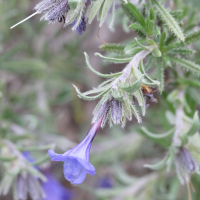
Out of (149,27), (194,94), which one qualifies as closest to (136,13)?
(149,27)

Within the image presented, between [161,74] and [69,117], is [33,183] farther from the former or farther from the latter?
[69,117]

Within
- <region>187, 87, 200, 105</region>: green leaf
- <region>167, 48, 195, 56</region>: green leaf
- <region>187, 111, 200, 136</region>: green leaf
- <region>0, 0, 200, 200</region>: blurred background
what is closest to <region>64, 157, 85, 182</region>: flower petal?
<region>187, 111, 200, 136</region>: green leaf

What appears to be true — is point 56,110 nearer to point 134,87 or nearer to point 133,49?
point 133,49

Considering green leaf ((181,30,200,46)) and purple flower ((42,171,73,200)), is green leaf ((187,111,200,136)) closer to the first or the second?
green leaf ((181,30,200,46))

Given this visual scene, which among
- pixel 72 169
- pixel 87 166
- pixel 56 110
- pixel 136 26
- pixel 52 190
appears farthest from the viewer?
pixel 56 110

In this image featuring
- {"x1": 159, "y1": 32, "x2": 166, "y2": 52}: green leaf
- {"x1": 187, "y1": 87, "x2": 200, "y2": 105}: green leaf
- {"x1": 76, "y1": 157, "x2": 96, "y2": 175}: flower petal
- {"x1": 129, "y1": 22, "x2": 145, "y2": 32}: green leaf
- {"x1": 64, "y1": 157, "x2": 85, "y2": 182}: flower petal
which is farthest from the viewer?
{"x1": 187, "y1": 87, "x2": 200, "y2": 105}: green leaf

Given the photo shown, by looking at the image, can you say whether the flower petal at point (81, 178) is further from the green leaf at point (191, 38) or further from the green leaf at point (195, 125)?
the green leaf at point (191, 38)

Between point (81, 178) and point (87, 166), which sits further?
point (81, 178)

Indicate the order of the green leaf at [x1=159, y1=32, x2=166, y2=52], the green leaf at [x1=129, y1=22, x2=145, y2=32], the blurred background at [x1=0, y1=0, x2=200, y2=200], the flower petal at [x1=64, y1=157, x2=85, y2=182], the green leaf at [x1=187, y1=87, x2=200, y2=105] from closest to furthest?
the flower petal at [x1=64, y1=157, x2=85, y2=182]
the green leaf at [x1=129, y1=22, x2=145, y2=32]
the green leaf at [x1=159, y1=32, x2=166, y2=52]
the green leaf at [x1=187, y1=87, x2=200, y2=105]
the blurred background at [x1=0, y1=0, x2=200, y2=200]

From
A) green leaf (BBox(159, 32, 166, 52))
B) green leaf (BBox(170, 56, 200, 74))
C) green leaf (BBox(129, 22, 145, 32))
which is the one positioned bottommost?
green leaf (BBox(170, 56, 200, 74))
